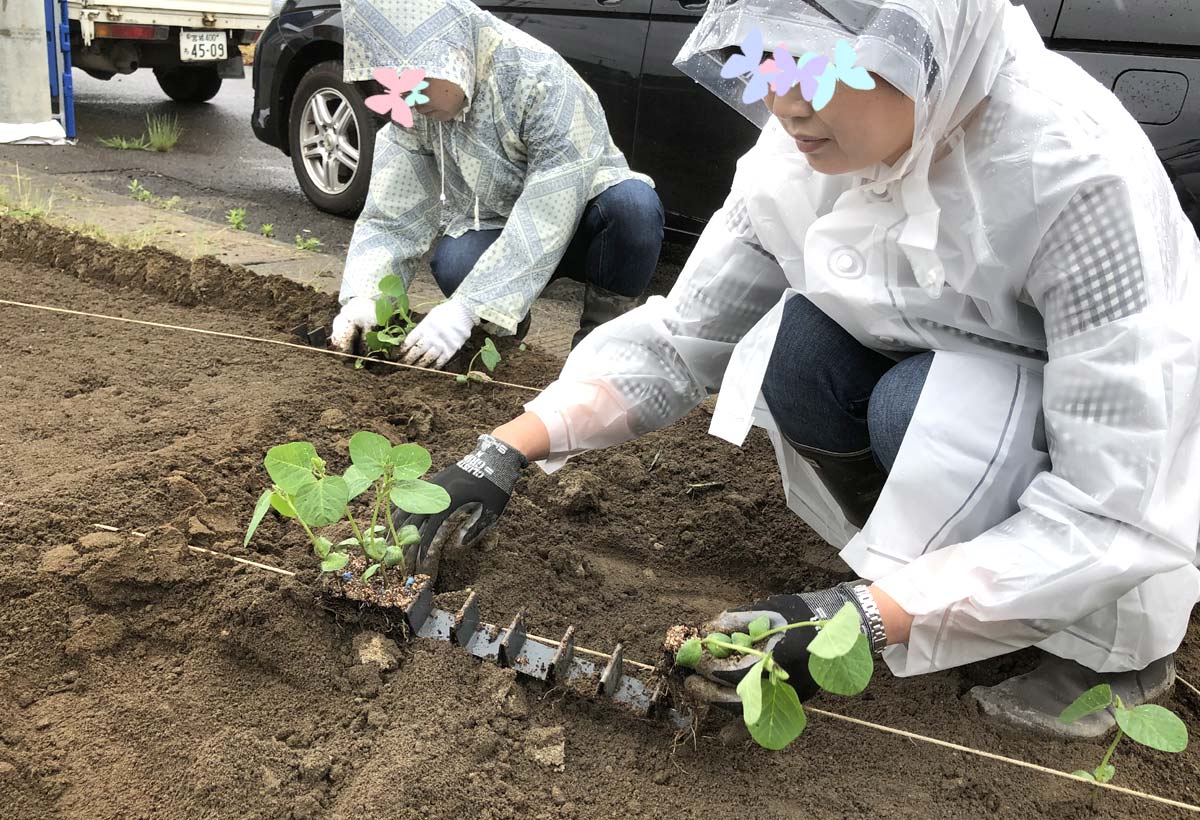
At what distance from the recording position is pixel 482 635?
1619 millimetres

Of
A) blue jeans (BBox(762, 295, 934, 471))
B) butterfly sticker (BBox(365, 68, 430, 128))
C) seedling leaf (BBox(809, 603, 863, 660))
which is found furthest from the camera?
butterfly sticker (BBox(365, 68, 430, 128))

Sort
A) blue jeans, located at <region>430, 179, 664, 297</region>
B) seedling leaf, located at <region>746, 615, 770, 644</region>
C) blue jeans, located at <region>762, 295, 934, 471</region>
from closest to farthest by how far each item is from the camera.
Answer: seedling leaf, located at <region>746, 615, 770, 644</region> → blue jeans, located at <region>762, 295, 934, 471</region> → blue jeans, located at <region>430, 179, 664, 297</region>

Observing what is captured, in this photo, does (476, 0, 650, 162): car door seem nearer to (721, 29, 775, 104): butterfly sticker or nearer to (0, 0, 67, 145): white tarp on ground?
(721, 29, 775, 104): butterfly sticker

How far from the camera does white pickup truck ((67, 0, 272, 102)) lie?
6398 millimetres

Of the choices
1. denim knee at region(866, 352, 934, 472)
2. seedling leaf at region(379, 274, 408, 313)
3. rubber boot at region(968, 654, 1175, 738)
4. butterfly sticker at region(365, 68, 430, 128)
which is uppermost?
butterfly sticker at region(365, 68, 430, 128)

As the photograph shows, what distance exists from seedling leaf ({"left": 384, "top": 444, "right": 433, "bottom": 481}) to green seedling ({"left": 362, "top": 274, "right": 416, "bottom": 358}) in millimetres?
1116

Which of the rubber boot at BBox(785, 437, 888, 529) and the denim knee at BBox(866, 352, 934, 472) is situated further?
the rubber boot at BBox(785, 437, 888, 529)

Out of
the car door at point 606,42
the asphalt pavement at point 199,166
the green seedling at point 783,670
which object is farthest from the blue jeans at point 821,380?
the asphalt pavement at point 199,166

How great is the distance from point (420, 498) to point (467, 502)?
0.19m

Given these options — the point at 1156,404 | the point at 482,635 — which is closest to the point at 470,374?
the point at 482,635

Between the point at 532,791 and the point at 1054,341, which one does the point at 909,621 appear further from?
the point at 532,791

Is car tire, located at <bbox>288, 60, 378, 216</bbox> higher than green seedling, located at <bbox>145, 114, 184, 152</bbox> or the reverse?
higher

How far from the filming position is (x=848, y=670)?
4.04 ft

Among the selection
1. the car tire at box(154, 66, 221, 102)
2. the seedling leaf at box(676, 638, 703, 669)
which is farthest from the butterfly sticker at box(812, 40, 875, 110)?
the car tire at box(154, 66, 221, 102)
